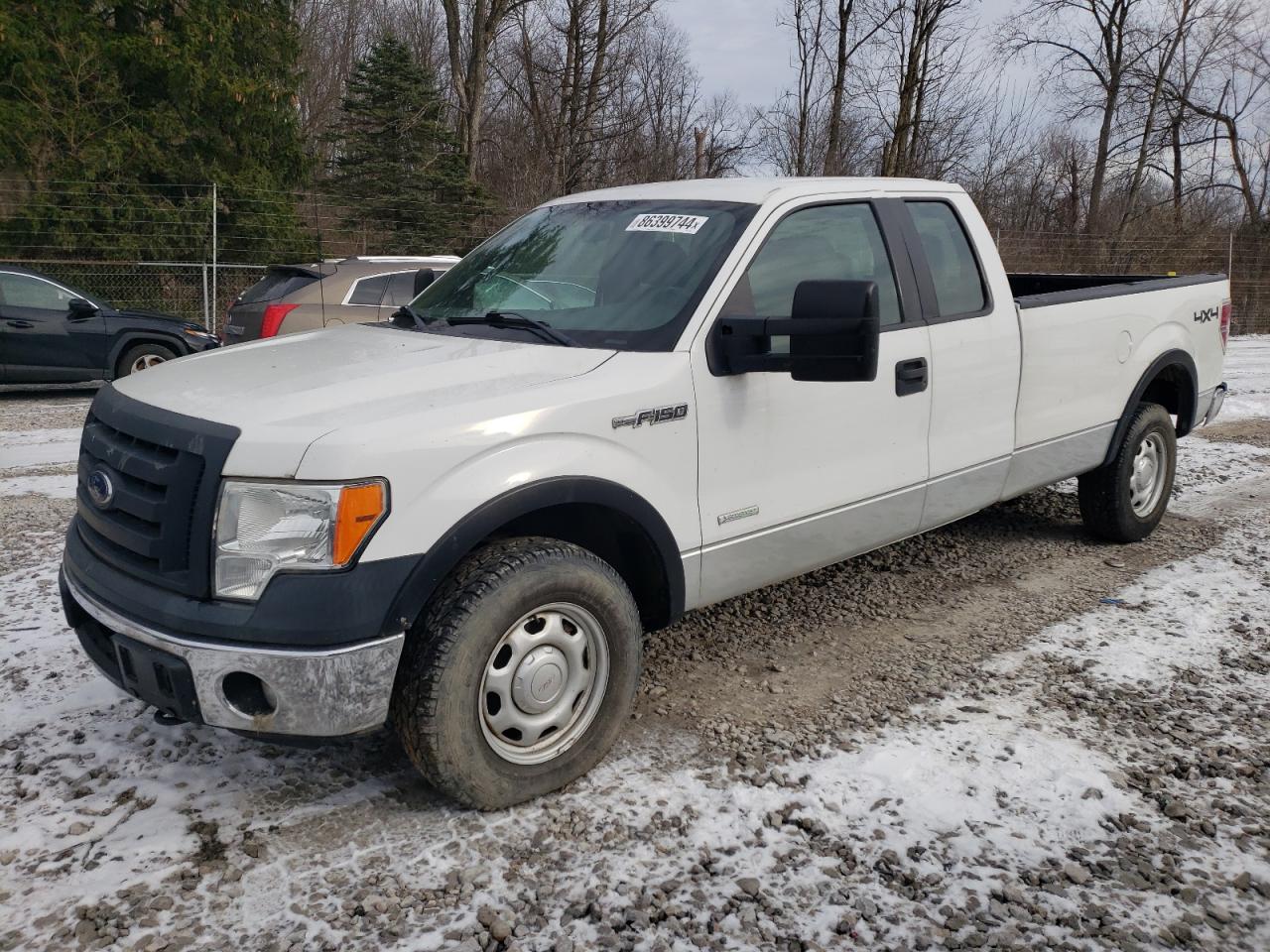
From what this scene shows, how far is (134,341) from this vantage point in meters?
12.4

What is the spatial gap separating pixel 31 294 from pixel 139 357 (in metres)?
1.29

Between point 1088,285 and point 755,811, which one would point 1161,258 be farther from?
point 755,811

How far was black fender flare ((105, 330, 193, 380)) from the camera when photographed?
39.7ft

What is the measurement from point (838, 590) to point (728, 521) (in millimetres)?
1814

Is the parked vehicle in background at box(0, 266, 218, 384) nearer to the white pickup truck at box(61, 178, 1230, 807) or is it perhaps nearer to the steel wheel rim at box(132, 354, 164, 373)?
the steel wheel rim at box(132, 354, 164, 373)

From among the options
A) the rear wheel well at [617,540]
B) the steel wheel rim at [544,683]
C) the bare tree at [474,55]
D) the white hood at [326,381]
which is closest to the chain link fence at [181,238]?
the bare tree at [474,55]

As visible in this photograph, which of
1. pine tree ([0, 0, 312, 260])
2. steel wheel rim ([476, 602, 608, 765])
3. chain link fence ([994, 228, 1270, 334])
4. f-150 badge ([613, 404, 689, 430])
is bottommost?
steel wheel rim ([476, 602, 608, 765])

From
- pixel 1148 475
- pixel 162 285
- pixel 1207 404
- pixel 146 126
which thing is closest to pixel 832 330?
pixel 1148 475

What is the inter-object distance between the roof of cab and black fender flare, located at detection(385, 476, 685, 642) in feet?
4.57

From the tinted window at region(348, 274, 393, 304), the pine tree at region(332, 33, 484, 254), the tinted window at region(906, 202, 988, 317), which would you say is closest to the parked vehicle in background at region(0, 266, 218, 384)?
→ the tinted window at region(348, 274, 393, 304)

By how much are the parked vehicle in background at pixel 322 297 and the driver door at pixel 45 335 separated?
2034 mm

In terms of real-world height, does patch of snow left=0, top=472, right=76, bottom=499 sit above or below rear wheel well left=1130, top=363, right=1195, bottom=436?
below

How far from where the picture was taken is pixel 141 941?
263 cm

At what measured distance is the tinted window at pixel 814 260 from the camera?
383 cm
